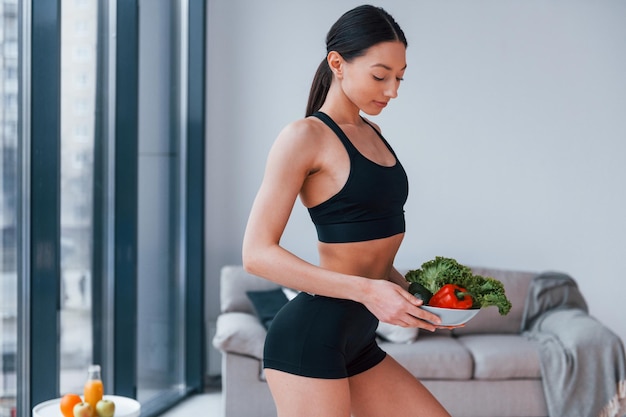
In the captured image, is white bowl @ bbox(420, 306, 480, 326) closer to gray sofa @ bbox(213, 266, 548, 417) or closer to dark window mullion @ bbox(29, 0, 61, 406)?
dark window mullion @ bbox(29, 0, 61, 406)

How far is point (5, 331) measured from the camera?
270 cm

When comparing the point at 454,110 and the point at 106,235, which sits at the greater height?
the point at 454,110

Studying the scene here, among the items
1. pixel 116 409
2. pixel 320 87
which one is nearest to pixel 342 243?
pixel 320 87

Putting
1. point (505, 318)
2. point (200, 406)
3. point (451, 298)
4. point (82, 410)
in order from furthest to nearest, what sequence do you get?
point (505, 318) → point (200, 406) → point (82, 410) → point (451, 298)

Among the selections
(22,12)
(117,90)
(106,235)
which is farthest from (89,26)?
(106,235)

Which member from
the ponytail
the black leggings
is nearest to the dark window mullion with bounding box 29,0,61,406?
the ponytail

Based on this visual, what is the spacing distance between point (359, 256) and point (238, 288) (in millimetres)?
3024

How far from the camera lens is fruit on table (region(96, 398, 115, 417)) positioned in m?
2.49

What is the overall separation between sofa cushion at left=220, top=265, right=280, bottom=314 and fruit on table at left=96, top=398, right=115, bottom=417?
2.03m

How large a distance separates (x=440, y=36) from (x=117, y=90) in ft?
7.78

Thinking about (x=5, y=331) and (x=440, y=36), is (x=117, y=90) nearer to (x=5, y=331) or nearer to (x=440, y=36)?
(x=5, y=331)

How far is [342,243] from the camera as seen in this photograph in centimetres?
159

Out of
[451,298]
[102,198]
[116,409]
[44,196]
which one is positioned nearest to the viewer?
[451,298]

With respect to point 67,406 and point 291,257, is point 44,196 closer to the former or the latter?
point 67,406
